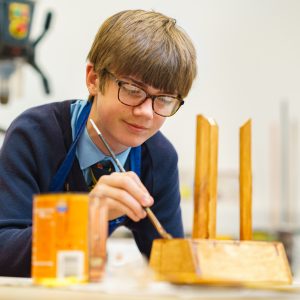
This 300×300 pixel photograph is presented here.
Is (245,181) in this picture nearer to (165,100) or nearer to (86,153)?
(165,100)

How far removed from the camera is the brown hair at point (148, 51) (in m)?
1.25

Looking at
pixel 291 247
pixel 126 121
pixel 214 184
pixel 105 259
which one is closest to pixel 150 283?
pixel 105 259

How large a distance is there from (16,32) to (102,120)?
161 cm

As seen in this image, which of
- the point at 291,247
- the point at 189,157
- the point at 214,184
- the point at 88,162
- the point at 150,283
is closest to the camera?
the point at 150,283

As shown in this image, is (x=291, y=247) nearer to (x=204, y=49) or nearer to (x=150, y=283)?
(x=204, y=49)

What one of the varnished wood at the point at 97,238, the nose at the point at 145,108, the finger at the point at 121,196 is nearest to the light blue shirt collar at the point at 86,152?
the nose at the point at 145,108

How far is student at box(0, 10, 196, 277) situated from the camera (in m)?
1.25

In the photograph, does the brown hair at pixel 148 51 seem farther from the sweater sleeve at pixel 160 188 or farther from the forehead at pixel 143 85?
the sweater sleeve at pixel 160 188

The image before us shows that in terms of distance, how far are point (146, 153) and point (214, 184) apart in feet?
2.02

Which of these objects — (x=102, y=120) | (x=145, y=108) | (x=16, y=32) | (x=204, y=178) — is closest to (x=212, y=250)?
(x=204, y=178)

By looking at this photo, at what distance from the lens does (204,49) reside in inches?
140

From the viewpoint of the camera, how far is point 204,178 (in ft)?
3.13

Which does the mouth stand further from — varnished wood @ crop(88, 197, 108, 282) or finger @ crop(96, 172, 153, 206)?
varnished wood @ crop(88, 197, 108, 282)

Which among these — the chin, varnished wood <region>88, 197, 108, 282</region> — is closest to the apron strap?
the chin
